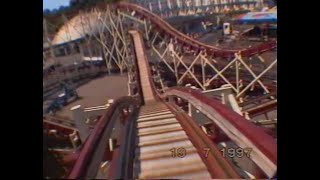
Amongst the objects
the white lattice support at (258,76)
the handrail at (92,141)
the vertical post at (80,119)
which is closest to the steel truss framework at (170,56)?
the white lattice support at (258,76)

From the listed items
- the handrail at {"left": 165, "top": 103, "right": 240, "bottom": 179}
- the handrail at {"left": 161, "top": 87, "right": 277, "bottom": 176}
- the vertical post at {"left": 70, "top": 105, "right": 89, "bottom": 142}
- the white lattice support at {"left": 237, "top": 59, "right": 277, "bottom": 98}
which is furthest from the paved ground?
the white lattice support at {"left": 237, "top": 59, "right": 277, "bottom": 98}

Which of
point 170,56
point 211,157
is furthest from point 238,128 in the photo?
point 170,56

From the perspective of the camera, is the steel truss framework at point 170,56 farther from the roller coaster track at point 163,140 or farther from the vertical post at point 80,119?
the vertical post at point 80,119

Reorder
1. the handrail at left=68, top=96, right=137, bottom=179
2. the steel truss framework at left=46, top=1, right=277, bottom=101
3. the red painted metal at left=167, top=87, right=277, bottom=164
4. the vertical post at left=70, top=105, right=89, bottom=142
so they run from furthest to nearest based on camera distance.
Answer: the steel truss framework at left=46, top=1, right=277, bottom=101 < the vertical post at left=70, top=105, right=89, bottom=142 < the red painted metal at left=167, top=87, right=277, bottom=164 < the handrail at left=68, top=96, right=137, bottom=179

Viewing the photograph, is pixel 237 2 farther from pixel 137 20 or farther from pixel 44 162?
pixel 44 162

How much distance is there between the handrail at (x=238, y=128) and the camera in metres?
1.84

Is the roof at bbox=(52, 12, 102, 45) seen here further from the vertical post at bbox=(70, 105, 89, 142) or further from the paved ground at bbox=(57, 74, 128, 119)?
the vertical post at bbox=(70, 105, 89, 142)

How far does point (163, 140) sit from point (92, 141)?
1.28ft

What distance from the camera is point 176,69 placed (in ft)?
6.97

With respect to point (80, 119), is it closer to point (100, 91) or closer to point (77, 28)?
point (100, 91)

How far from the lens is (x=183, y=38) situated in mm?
2104

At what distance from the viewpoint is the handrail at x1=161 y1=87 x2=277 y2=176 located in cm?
184
